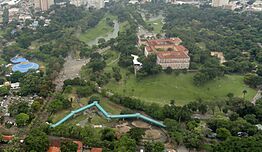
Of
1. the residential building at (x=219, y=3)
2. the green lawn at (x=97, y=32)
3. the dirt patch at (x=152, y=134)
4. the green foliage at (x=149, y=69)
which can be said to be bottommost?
the dirt patch at (x=152, y=134)

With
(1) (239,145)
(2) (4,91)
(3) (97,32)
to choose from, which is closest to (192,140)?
(1) (239,145)

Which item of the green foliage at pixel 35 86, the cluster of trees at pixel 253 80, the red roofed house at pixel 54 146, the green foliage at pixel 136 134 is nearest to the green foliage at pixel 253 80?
the cluster of trees at pixel 253 80

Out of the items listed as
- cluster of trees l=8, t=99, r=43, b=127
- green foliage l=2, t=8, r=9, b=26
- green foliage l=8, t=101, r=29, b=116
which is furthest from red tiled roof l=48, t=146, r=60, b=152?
green foliage l=2, t=8, r=9, b=26

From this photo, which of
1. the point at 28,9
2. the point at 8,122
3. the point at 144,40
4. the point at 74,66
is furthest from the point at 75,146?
the point at 28,9

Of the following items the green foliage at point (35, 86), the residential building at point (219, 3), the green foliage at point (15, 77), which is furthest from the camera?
the residential building at point (219, 3)

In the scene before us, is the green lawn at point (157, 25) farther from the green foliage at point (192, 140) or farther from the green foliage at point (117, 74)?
the green foliage at point (192, 140)

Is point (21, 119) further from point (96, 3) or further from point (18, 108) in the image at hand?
point (96, 3)

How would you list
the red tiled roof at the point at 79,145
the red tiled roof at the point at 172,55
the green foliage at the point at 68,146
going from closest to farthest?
the green foliage at the point at 68,146
the red tiled roof at the point at 79,145
the red tiled roof at the point at 172,55
